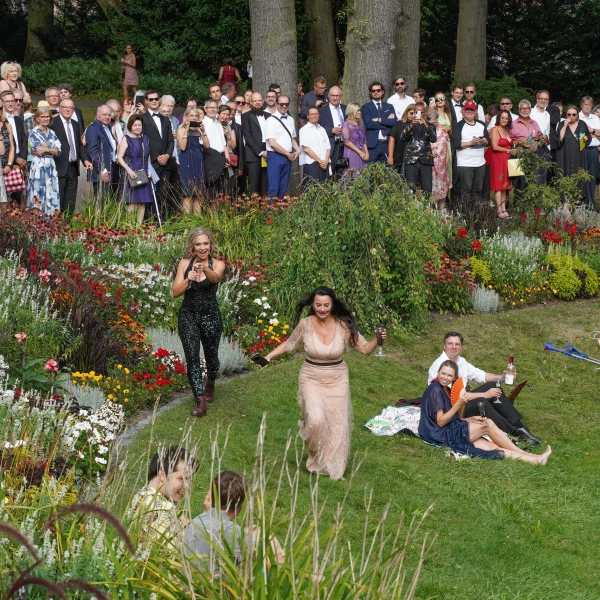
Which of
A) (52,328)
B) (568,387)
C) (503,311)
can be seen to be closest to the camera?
(52,328)

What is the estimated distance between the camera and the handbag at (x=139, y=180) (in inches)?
606

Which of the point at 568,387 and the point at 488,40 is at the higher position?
the point at 488,40

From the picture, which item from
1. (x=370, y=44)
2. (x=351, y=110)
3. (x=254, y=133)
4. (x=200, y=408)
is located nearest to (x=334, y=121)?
(x=351, y=110)

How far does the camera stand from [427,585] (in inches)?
278

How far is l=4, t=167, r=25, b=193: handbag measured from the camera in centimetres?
1423

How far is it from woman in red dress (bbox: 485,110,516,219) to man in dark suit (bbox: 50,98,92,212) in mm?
6812

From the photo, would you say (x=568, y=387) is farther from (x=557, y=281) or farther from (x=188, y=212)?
(x=188, y=212)

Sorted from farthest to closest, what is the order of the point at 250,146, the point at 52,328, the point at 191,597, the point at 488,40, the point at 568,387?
the point at 488,40 < the point at 250,146 < the point at 568,387 < the point at 52,328 < the point at 191,597

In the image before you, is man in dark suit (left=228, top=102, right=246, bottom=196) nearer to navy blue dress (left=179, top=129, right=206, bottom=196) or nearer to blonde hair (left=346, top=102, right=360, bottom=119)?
navy blue dress (left=179, top=129, right=206, bottom=196)

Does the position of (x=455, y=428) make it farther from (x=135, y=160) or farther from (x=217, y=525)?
(x=135, y=160)

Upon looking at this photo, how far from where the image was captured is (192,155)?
1608cm

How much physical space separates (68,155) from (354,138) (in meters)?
4.27

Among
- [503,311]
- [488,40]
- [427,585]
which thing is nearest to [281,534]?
[427,585]

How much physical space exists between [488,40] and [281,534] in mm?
25303
